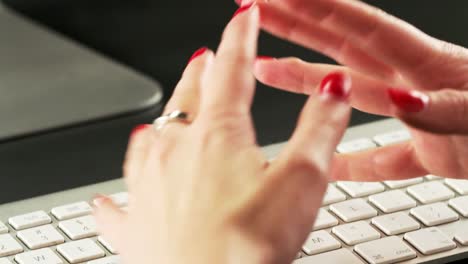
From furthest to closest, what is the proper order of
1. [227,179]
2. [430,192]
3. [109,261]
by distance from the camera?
[430,192]
[109,261]
[227,179]

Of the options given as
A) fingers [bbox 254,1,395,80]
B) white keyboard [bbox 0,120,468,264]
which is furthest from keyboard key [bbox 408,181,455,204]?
fingers [bbox 254,1,395,80]

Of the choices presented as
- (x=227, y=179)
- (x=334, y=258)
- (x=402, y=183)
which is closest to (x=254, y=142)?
(x=227, y=179)

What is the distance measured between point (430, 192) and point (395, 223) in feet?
0.19

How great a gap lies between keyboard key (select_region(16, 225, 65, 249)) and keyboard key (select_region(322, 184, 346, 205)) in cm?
19

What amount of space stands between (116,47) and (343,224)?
46 cm

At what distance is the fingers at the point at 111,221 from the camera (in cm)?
62

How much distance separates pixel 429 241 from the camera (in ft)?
2.42

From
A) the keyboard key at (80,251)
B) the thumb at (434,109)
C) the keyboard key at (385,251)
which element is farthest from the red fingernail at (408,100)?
the keyboard key at (80,251)

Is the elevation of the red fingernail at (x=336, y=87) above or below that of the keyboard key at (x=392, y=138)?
below

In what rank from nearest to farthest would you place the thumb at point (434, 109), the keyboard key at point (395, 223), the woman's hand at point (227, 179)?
the woman's hand at point (227, 179)
the thumb at point (434, 109)
the keyboard key at point (395, 223)

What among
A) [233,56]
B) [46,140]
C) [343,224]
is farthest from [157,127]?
[46,140]

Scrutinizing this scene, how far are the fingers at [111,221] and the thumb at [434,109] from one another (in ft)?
0.57

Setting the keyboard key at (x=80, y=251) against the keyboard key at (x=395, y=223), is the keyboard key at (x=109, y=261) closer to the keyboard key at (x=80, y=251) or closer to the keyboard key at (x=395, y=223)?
the keyboard key at (x=80, y=251)

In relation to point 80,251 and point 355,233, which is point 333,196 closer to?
point 355,233
